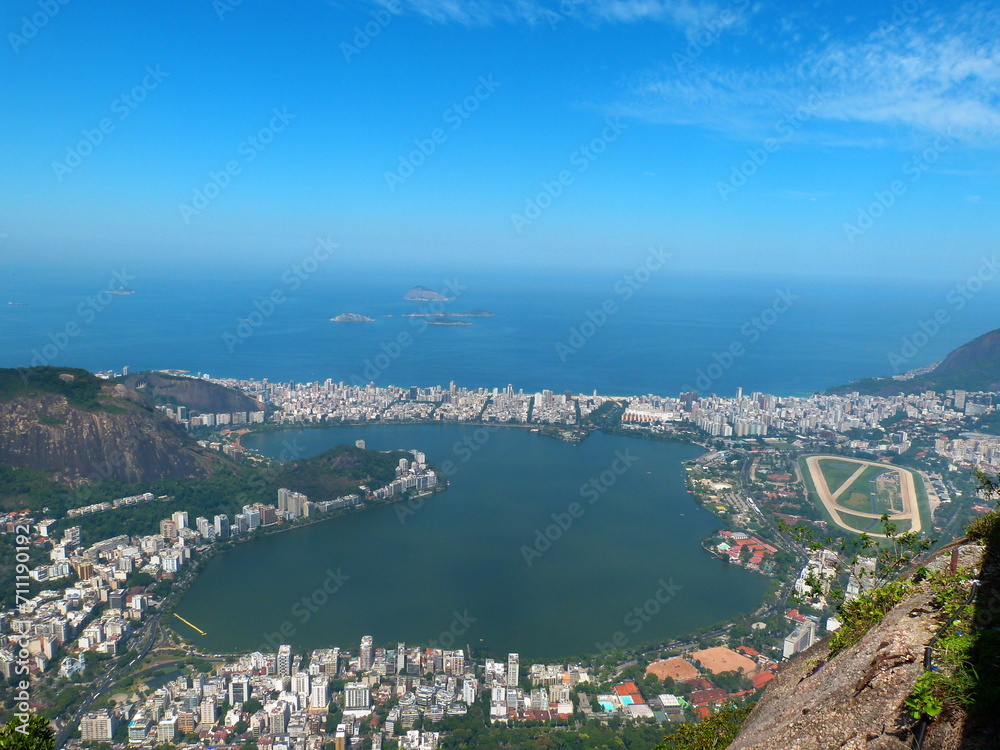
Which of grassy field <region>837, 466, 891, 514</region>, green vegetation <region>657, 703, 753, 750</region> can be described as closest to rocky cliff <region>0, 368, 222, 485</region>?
green vegetation <region>657, 703, 753, 750</region>

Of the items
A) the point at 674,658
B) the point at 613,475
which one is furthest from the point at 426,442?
the point at 674,658

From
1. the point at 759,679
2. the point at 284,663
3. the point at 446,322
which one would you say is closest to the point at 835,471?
the point at 759,679

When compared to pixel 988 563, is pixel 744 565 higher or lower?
lower

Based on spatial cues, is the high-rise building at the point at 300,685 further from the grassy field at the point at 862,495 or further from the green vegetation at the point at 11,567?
the grassy field at the point at 862,495

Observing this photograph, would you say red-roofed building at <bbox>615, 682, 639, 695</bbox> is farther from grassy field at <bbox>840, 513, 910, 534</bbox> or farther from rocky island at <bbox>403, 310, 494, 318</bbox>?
rocky island at <bbox>403, 310, 494, 318</bbox>

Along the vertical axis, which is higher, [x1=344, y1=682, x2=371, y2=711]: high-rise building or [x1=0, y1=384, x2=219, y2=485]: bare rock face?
[x1=0, y1=384, x2=219, y2=485]: bare rock face

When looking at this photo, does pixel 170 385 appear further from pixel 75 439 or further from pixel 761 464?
pixel 761 464
